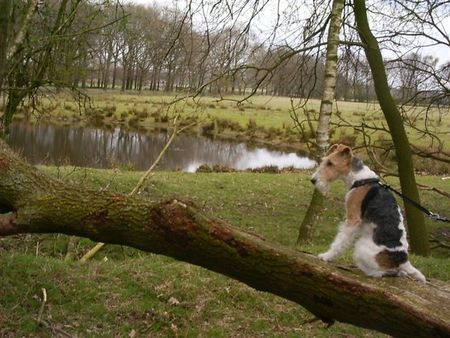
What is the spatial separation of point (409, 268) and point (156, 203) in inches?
73.2

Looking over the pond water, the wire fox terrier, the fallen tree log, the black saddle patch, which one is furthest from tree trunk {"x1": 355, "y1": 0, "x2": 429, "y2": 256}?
the pond water

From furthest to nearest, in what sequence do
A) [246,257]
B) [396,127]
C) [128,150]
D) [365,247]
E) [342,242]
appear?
[128,150]
[396,127]
[342,242]
[365,247]
[246,257]

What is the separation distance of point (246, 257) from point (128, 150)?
71.1 feet

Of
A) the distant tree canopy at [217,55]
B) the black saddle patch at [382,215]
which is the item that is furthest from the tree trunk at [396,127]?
the black saddle patch at [382,215]

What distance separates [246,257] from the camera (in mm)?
3260

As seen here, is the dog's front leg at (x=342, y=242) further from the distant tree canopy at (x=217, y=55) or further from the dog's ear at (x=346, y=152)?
the distant tree canopy at (x=217, y=55)

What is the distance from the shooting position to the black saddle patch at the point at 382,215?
3.34 meters

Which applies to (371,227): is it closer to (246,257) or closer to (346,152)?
(346,152)

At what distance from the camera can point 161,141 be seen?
27.9m

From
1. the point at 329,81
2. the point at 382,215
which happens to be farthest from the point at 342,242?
the point at 329,81

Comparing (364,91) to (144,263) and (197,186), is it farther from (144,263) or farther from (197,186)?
(144,263)

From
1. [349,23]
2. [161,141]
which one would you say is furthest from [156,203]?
[161,141]

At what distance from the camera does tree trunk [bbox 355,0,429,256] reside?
9.88 meters

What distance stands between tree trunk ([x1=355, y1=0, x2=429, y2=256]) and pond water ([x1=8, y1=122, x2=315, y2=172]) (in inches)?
416
